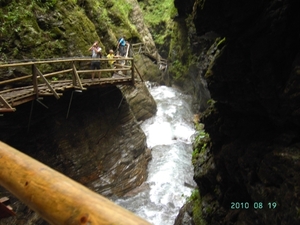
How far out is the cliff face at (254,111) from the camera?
463 cm

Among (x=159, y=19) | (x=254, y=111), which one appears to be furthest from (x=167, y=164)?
(x=159, y=19)

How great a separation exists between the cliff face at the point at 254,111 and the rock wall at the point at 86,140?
5012 mm

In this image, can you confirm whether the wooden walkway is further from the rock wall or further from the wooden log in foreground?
the wooden log in foreground

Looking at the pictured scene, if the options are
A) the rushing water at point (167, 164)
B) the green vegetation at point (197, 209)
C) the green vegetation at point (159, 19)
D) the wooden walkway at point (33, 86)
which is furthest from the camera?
the green vegetation at point (159, 19)

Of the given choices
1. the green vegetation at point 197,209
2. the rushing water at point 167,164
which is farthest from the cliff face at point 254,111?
the rushing water at point 167,164

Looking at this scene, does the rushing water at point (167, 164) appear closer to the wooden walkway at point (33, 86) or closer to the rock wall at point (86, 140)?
the rock wall at point (86, 140)

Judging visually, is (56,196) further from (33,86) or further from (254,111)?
(33,86)

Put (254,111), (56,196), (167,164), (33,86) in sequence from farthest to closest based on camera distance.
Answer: (167,164)
(33,86)
(254,111)
(56,196)

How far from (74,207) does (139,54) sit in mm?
20234

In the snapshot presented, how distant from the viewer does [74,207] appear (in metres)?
1.36

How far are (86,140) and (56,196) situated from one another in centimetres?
959

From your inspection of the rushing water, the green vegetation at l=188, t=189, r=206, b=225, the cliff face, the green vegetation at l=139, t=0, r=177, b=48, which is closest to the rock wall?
the rushing water

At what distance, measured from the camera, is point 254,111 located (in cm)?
601

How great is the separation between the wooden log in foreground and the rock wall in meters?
7.11
